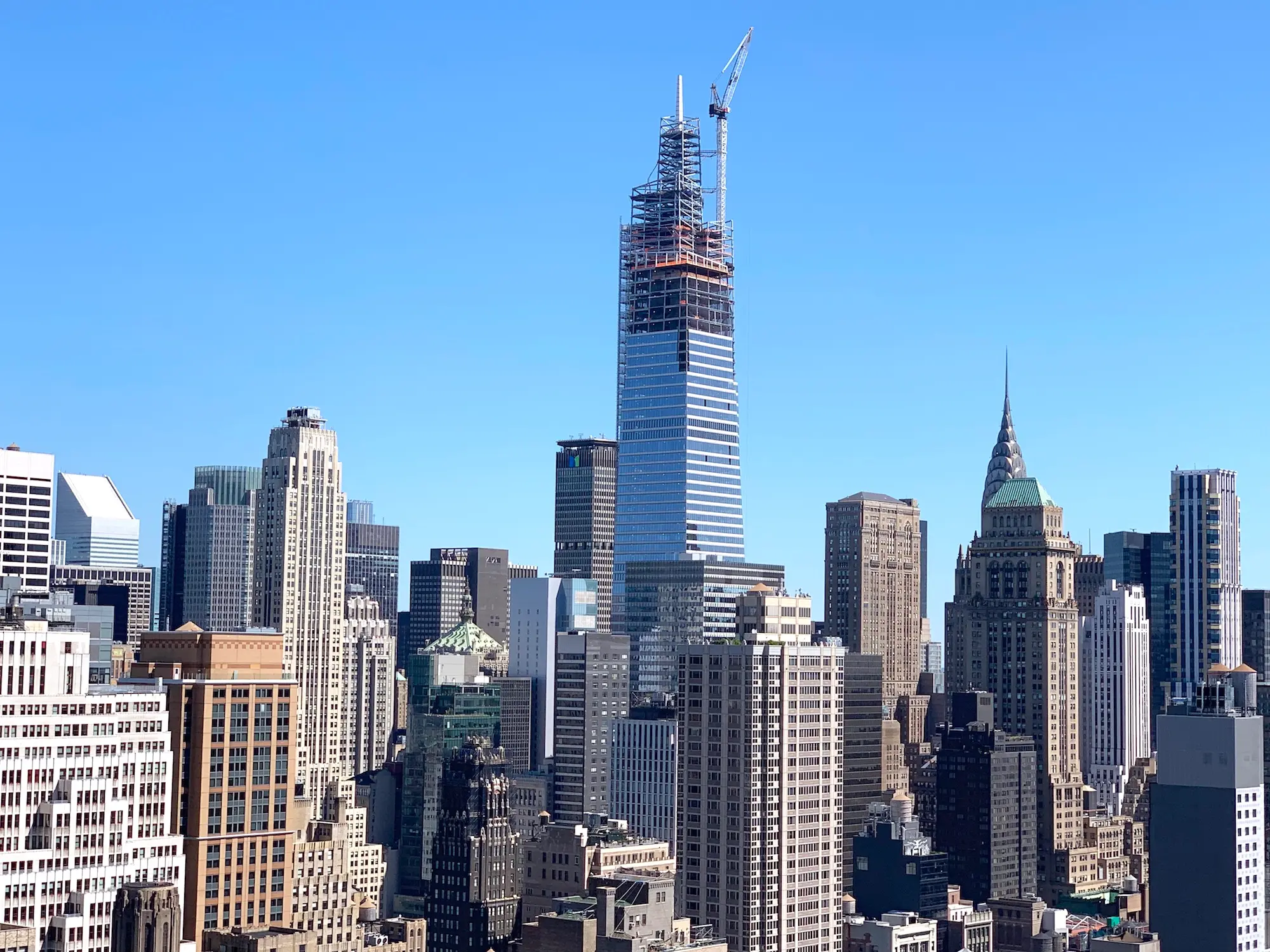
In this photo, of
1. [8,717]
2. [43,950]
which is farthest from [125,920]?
[8,717]

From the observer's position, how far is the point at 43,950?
194250 mm

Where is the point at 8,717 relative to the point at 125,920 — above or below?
above

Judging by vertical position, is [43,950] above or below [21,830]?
below

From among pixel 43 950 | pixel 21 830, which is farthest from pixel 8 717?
pixel 43 950

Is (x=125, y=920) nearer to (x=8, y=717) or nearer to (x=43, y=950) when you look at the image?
(x=43, y=950)

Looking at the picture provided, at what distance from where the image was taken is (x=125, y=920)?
7466 inches

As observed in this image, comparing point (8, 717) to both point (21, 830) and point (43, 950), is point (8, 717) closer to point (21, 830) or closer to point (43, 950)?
point (21, 830)

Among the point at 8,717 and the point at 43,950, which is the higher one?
the point at 8,717

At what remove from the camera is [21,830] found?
196375 millimetres

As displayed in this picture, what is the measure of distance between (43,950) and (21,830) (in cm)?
1231

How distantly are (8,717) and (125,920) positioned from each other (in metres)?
25.0

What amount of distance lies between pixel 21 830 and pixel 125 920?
1602 cm

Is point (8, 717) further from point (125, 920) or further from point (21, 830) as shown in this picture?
point (125, 920)
